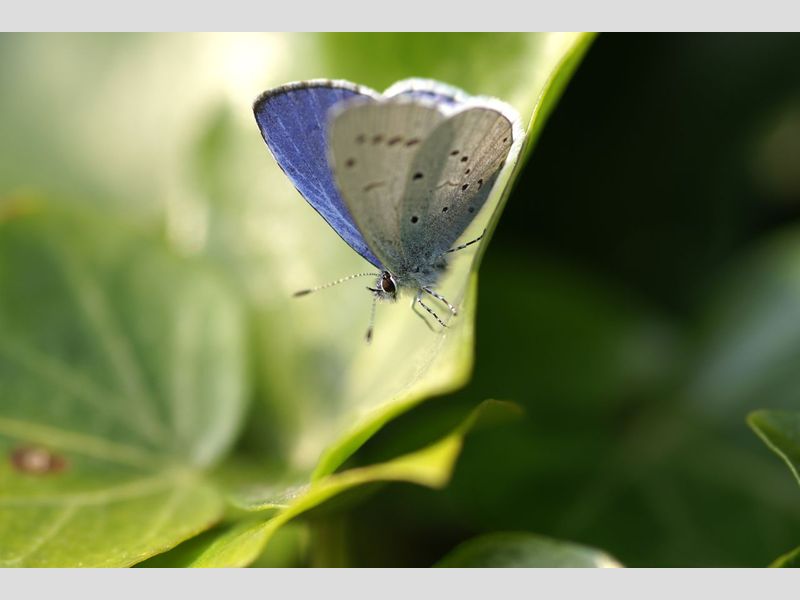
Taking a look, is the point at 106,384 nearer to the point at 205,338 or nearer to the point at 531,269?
the point at 205,338

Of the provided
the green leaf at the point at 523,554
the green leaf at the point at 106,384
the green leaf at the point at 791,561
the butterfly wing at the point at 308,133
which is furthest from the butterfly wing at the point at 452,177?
the green leaf at the point at 791,561

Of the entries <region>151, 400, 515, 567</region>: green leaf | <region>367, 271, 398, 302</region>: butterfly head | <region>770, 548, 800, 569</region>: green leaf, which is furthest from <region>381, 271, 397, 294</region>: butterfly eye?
<region>770, 548, 800, 569</region>: green leaf

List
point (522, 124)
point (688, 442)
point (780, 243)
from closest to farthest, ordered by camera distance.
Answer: point (522, 124) → point (688, 442) → point (780, 243)

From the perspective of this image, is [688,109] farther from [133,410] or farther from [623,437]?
[133,410]

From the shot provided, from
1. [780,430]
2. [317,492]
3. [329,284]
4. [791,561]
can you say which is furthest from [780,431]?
[329,284]

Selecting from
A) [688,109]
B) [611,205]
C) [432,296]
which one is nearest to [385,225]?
[432,296]

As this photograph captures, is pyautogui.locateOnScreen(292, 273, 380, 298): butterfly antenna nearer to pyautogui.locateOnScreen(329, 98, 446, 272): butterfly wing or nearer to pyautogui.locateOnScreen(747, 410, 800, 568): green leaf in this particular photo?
pyautogui.locateOnScreen(329, 98, 446, 272): butterfly wing
